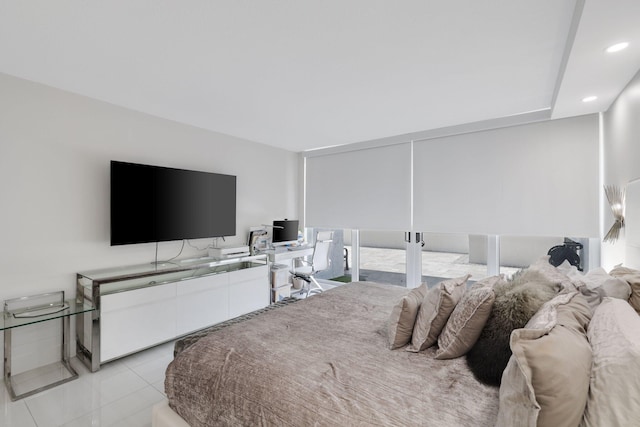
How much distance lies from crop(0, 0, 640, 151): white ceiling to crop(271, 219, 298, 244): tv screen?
2043mm

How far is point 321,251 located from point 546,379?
4.08m

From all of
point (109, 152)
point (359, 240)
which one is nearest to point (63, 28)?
point (109, 152)

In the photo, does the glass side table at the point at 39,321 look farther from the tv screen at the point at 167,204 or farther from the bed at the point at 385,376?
the bed at the point at 385,376

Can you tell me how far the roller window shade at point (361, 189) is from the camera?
4.40 m

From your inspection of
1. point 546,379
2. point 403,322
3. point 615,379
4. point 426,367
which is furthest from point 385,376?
point 615,379

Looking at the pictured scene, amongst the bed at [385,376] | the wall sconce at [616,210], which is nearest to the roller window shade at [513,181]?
the wall sconce at [616,210]

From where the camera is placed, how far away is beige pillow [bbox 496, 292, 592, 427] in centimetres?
80

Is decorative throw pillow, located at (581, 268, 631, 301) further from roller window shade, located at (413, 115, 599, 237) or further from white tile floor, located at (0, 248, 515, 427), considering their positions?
white tile floor, located at (0, 248, 515, 427)

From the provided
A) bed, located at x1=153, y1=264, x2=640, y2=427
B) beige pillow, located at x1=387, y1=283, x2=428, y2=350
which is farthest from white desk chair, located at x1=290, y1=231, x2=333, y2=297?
beige pillow, located at x1=387, y1=283, x2=428, y2=350

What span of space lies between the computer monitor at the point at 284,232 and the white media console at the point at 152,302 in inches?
38.6

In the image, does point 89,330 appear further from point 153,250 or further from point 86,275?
point 153,250

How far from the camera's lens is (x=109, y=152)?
3082mm

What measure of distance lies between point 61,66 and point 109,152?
93 cm

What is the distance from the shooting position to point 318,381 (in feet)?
4.31
